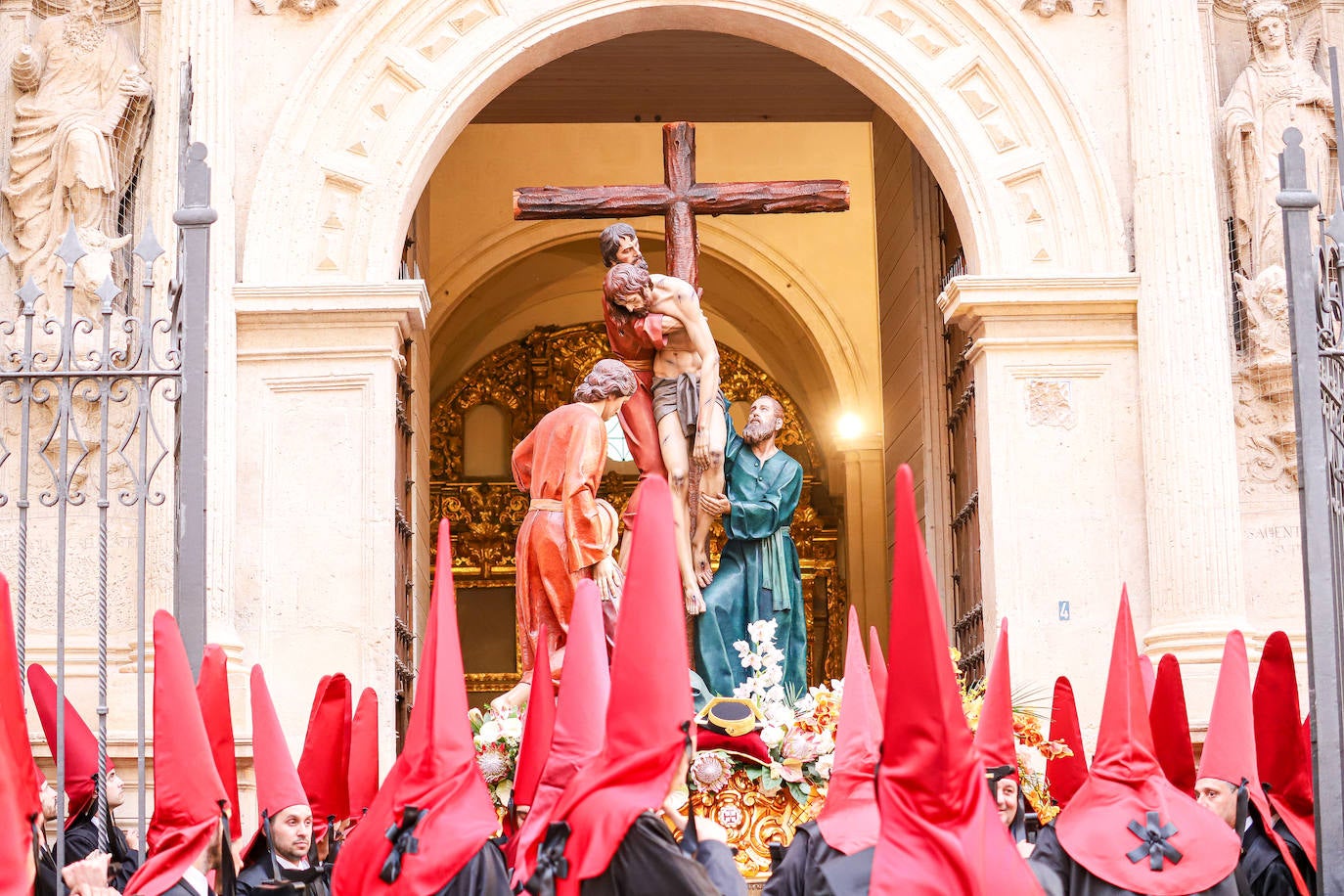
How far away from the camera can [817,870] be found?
6.18 metres

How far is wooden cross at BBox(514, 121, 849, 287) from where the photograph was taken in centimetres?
1080

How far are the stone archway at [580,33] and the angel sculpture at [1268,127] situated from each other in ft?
2.49

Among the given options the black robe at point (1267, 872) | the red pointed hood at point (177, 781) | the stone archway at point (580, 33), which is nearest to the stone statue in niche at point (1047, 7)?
the stone archway at point (580, 33)

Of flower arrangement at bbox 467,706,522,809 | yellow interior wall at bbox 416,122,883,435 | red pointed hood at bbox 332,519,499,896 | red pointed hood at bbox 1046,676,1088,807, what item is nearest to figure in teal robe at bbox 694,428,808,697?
flower arrangement at bbox 467,706,522,809

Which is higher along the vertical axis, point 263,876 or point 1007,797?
point 1007,797

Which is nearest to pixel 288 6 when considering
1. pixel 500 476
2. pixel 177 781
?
pixel 177 781

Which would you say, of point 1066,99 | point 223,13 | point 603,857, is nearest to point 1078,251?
point 1066,99

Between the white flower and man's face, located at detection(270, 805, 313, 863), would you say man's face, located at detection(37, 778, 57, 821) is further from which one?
the white flower

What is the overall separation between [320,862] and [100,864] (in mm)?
1660

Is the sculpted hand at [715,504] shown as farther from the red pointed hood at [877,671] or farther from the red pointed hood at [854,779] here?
the red pointed hood at [854,779]

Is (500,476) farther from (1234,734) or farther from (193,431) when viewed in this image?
(1234,734)

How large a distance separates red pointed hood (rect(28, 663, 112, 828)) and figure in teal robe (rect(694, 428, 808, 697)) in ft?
11.2

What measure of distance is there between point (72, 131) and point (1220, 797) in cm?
715

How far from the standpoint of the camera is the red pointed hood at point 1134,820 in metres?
6.56
